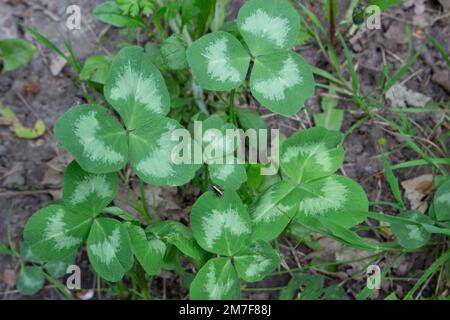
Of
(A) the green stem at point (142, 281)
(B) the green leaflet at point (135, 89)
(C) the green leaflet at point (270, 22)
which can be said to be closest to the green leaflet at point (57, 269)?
(A) the green stem at point (142, 281)

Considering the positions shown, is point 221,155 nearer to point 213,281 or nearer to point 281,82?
A: point 281,82

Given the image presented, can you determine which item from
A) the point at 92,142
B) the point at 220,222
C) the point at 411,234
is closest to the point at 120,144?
the point at 92,142

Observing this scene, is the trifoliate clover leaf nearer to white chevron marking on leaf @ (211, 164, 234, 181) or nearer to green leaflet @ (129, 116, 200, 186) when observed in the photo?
green leaflet @ (129, 116, 200, 186)

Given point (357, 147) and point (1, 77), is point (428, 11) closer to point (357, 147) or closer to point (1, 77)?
point (357, 147)

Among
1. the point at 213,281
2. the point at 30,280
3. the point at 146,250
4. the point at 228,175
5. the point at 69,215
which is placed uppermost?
the point at 228,175

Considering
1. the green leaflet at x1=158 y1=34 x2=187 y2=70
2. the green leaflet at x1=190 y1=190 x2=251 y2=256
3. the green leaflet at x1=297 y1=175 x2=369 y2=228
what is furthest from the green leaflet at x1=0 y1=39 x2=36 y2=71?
the green leaflet at x1=297 y1=175 x2=369 y2=228
